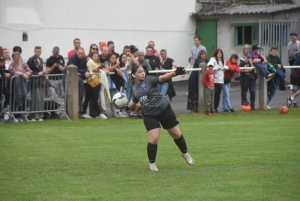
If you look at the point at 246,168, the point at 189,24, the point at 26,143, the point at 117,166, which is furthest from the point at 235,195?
the point at 189,24

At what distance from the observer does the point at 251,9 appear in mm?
33094

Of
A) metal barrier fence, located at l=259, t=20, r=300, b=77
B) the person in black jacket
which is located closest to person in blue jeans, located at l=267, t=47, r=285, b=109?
the person in black jacket

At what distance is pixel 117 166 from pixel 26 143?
3757 mm

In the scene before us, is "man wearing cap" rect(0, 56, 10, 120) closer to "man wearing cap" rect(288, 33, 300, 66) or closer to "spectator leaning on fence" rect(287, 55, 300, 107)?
"spectator leaning on fence" rect(287, 55, 300, 107)

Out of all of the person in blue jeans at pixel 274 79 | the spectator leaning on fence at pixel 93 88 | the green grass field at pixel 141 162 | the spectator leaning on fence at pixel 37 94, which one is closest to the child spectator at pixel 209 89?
the green grass field at pixel 141 162

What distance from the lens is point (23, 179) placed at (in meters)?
10.2

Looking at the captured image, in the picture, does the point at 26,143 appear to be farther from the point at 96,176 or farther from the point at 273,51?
the point at 273,51

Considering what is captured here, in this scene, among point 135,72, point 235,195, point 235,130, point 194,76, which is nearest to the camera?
point 235,195

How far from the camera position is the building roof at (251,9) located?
32.1 metres

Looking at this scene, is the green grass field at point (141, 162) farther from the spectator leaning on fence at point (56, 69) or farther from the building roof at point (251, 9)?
the building roof at point (251, 9)

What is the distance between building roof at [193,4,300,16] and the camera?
32131 mm

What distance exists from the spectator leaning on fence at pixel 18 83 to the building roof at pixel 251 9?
650 inches

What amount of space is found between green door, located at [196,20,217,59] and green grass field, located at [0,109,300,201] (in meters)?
15.7

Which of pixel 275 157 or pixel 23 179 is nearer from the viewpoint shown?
pixel 23 179
